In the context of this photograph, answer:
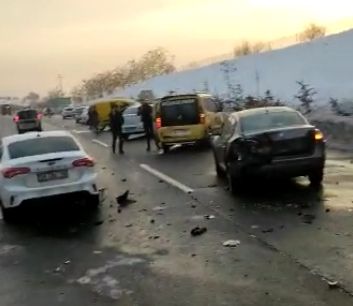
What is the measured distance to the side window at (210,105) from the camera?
23531mm

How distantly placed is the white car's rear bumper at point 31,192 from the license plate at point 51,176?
0.13 m

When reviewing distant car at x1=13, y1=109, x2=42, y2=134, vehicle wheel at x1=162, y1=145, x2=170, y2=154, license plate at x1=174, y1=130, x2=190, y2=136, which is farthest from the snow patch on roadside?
distant car at x1=13, y1=109, x2=42, y2=134

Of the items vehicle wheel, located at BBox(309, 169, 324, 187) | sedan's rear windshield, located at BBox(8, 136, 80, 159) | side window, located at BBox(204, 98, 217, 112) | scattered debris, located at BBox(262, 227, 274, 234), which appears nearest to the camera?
scattered debris, located at BBox(262, 227, 274, 234)

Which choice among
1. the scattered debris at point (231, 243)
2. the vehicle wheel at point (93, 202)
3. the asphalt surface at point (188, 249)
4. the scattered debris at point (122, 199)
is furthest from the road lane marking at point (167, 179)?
the scattered debris at point (231, 243)

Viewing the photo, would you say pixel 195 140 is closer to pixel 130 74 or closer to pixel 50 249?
pixel 50 249

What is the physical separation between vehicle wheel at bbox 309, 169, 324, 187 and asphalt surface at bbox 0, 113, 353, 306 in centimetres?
23

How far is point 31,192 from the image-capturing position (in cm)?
1115

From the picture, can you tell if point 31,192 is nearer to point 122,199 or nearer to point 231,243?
point 122,199

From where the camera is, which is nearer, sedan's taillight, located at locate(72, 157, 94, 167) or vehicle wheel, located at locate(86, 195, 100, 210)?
sedan's taillight, located at locate(72, 157, 94, 167)

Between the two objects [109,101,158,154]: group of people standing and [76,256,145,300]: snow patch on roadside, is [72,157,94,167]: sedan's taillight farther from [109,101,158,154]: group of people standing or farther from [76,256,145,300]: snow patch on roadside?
[109,101,158,154]: group of people standing

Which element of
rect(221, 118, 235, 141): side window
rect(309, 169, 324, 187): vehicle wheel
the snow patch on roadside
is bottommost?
rect(309, 169, 324, 187): vehicle wheel

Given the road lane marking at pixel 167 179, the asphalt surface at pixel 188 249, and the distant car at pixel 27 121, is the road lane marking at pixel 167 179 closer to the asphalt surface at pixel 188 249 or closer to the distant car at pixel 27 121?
the asphalt surface at pixel 188 249

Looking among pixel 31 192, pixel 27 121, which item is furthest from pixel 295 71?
pixel 31 192

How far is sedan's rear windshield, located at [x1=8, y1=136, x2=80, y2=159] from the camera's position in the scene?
11.7m
